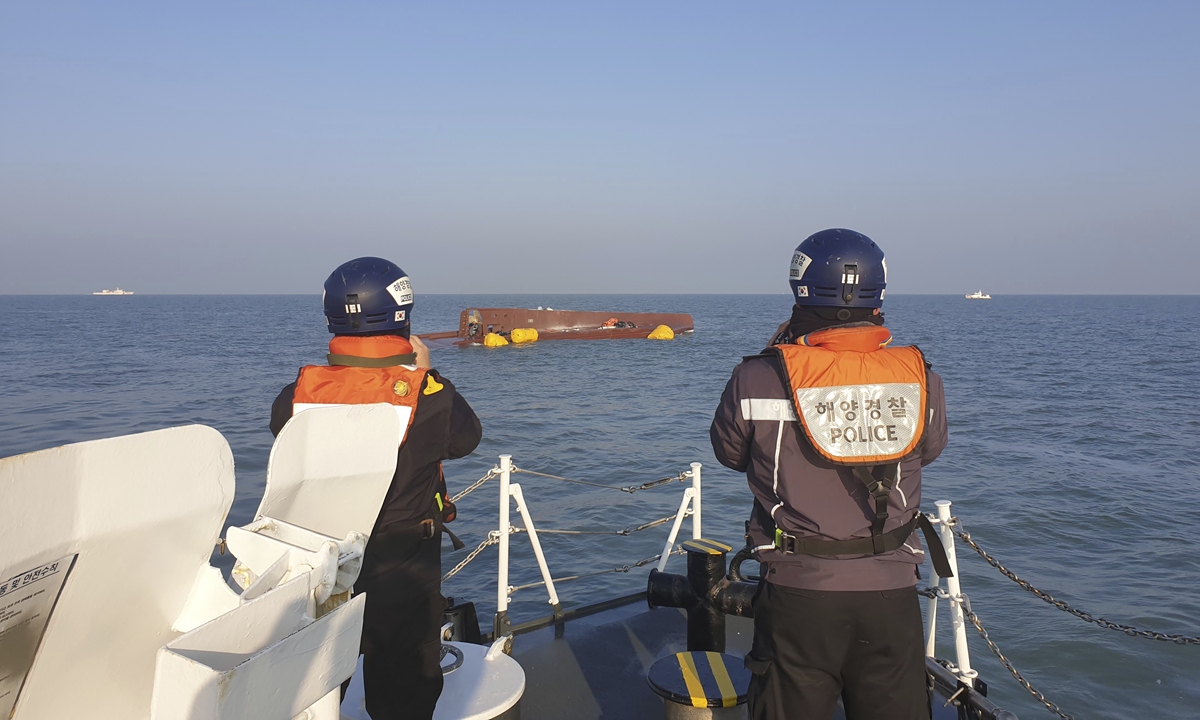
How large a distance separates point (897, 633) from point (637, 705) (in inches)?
88.6

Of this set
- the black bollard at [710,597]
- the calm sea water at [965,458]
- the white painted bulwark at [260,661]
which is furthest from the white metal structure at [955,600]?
the calm sea water at [965,458]

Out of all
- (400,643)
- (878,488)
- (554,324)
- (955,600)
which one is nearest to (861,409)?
(878,488)

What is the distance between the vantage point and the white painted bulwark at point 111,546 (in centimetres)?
149

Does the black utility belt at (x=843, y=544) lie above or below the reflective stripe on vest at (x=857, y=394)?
below

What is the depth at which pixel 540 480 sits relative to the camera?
1645cm

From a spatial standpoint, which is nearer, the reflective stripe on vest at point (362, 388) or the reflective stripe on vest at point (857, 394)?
the reflective stripe on vest at point (857, 394)

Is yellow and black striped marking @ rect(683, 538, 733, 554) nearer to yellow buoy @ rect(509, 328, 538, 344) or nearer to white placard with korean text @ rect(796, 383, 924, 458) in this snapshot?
white placard with korean text @ rect(796, 383, 924, 458)

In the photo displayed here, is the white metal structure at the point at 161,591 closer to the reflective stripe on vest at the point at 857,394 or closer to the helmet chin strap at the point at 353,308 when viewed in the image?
the helmet chin strap at the point at 353,308

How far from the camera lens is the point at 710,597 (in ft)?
16.3

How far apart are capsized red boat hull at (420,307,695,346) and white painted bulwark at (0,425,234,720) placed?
50464 mm

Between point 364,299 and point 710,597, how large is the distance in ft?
9.51

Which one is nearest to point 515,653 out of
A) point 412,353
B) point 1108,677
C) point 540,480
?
point 412,353

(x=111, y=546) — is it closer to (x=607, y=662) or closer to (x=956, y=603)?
(x=956, y=603)

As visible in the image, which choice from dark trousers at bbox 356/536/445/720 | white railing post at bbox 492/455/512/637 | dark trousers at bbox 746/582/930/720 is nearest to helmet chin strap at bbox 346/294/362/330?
dark trousers at bbox 356/536/445/720
